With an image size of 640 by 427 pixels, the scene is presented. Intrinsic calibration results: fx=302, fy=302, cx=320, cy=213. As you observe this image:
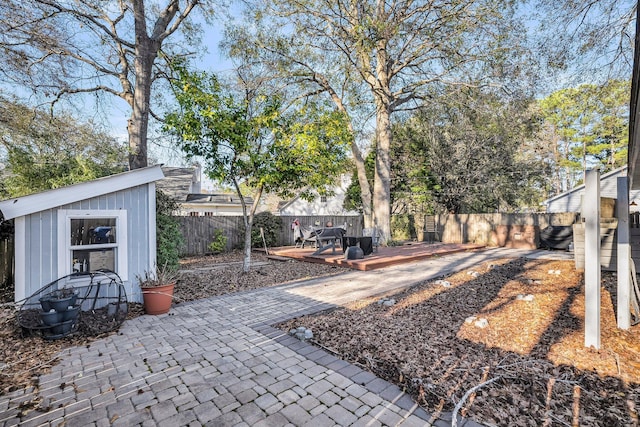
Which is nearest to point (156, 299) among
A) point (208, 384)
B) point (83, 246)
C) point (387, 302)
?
point (83, 246)

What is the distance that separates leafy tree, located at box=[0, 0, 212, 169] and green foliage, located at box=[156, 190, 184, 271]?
4.23 ft

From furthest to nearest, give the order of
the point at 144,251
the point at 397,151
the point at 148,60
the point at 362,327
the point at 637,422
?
1. the point at 397,151
2. the point at 148,60
3. the point at 144,251
4. the point at 362,327
5. the point at 637,422

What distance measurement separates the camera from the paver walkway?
A: 7.34ft

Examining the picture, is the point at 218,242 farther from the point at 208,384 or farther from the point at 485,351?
the point at 485,351

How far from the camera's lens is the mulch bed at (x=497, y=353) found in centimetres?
232

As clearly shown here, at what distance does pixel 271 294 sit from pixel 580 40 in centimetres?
808

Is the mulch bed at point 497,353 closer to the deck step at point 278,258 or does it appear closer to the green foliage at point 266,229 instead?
the deck step at point 278,258

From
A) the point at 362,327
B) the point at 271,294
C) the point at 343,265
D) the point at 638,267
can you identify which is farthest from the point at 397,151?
the point at 362,327

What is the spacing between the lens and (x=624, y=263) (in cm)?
368

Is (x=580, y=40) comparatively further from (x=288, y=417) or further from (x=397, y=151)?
(x=397, y=151)

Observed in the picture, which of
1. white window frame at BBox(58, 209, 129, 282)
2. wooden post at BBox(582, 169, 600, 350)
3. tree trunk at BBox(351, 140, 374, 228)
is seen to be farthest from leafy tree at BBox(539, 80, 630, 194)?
white window frame at BBox(58, 209, 129, 282)

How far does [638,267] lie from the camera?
563 centimetres

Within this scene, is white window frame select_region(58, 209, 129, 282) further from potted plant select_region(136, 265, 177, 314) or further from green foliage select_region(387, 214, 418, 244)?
green foliage select_region(387, 214, 418, 244)

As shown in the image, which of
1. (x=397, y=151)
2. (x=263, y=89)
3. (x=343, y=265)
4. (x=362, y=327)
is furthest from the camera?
(x=397, y=151)
